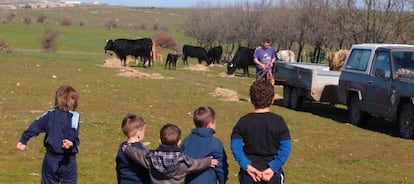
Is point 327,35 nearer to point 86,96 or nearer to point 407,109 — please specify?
point 86,96

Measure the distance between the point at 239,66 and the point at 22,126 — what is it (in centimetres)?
2707

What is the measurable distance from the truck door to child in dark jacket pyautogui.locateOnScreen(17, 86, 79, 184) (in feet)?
30.6

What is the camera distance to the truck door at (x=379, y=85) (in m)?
14.4

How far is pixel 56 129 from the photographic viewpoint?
6.43 metres

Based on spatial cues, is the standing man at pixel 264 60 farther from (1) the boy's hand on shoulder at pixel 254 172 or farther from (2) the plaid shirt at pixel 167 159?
(2) the plaid shirt at pixel 167 159

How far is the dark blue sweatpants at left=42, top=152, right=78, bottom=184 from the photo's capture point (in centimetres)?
643

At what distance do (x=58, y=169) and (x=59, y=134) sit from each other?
1.11ft

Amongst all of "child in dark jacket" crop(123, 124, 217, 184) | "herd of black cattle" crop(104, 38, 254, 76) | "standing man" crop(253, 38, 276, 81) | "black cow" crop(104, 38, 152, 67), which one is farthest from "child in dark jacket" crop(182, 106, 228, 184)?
"black cow" crop(104, 38, 152, 67)

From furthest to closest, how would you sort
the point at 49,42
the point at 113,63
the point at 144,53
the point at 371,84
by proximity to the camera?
1. the point at 49,42
2. the point at 144,53
3. the point at 113,63
4. the point at 371,84

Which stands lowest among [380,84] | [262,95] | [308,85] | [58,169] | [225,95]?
[225,95]

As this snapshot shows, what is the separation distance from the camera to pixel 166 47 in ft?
245

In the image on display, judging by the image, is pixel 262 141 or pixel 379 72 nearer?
pixel 262 141

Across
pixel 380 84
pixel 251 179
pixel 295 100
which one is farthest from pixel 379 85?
pixel 251 179

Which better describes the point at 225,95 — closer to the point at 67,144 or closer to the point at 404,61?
the point at 404,61
